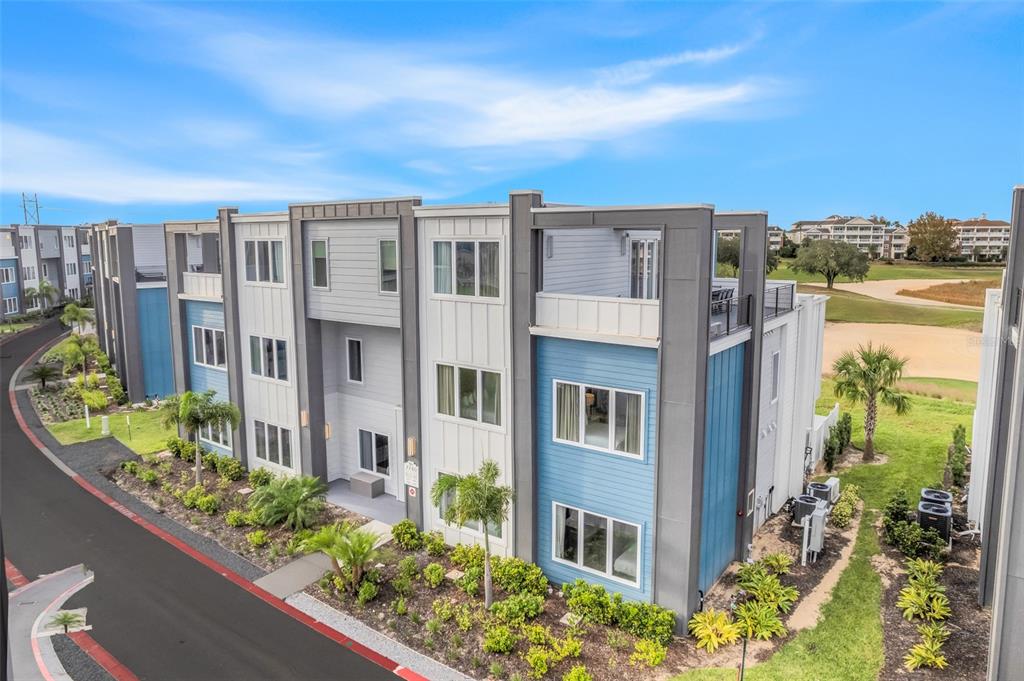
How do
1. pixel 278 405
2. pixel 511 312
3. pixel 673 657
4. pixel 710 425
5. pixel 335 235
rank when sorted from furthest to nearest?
1. pixel 278 405
2. pixel 335 235
3. pixel 511 312
4. pixel 710 425
5. pixel 673 657

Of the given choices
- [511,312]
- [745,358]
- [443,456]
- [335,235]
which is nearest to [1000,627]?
[745,358]

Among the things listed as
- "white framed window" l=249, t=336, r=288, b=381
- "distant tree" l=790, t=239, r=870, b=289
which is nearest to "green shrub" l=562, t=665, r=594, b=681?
"white framed window" l=249, t=336, r=288, b=381

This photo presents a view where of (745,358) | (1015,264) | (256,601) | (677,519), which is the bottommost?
(256,601)

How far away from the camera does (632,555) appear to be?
1419cm

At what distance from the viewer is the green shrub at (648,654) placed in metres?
12.5

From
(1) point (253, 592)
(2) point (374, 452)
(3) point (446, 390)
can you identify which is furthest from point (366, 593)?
(2) point (374, 452)

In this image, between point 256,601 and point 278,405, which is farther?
point 278,405

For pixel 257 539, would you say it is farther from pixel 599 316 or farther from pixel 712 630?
pixel 712 630

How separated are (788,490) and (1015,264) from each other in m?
9.17

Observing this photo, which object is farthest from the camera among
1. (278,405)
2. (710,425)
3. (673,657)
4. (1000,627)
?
(278,405)

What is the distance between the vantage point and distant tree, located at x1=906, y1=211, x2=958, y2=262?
70.2 m

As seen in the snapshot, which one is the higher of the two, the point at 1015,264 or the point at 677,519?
the point at 1015,264

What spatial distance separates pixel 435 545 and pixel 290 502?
15.2 feet

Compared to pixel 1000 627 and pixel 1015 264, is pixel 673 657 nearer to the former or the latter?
pixel 1000 627
